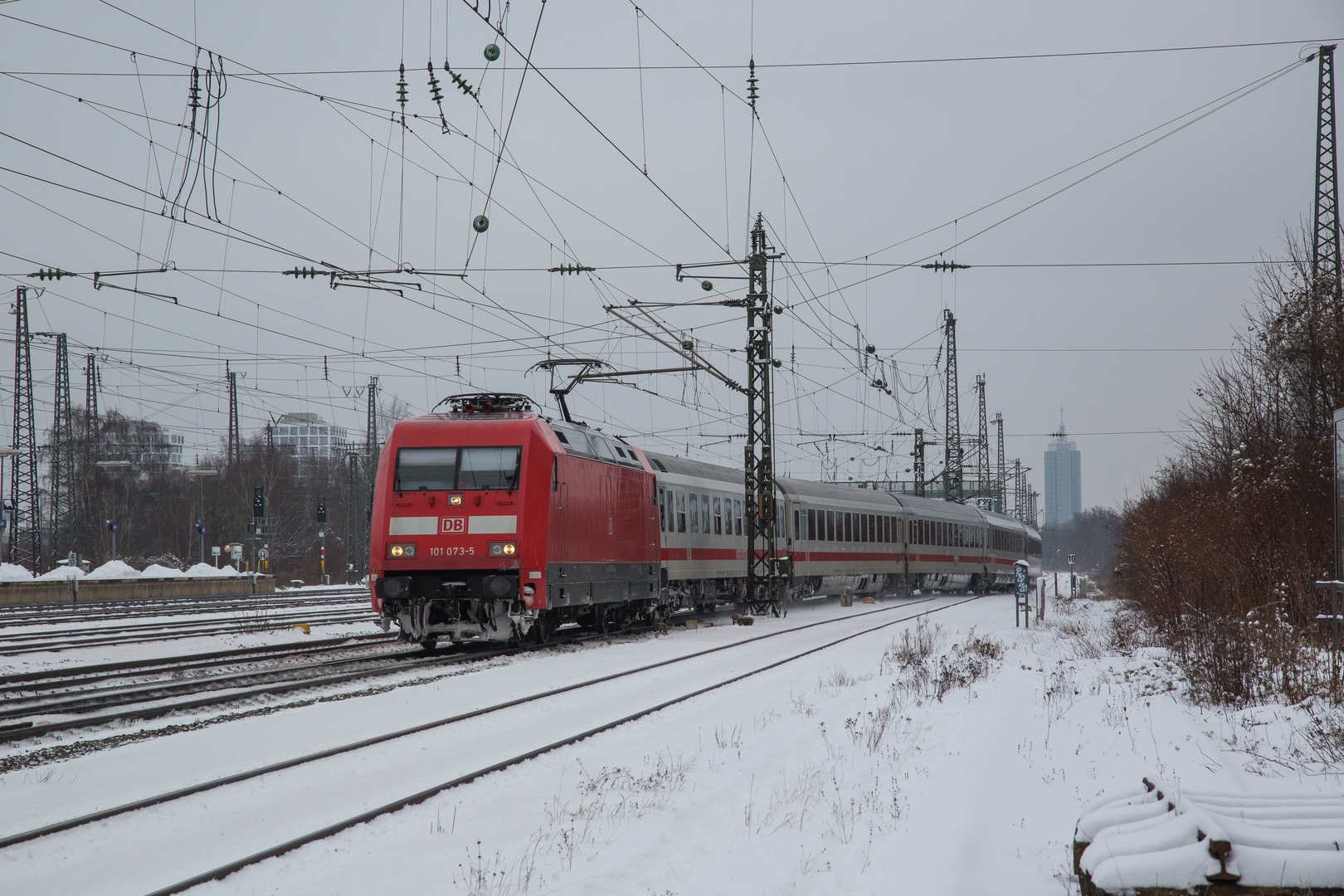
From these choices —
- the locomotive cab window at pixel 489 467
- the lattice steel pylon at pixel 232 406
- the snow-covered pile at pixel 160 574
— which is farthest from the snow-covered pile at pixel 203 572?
the locomotive cab window at pixel 489 467

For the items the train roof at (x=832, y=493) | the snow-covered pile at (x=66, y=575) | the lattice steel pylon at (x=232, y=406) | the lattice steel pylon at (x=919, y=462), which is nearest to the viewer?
the train roof at (x=832, y=493)

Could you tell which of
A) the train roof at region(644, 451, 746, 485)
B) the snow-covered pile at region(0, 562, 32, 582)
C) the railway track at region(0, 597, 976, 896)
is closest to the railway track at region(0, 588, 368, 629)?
the snow-covered pile at region(0, 562, 32, 582)

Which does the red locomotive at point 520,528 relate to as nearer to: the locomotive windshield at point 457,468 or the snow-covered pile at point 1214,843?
the locomotive windshield at point 457,468

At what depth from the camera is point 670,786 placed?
759 cm

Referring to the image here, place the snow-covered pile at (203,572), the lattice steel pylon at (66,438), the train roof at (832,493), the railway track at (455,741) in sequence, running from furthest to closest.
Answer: the snow-covered pile at (203,572) → the lattice steel pylon at (66,438) → the train roof at (832,493) → the railway track at (455,741)

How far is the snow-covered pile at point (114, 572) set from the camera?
37.6 meters

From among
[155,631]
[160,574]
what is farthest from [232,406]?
[155,631]

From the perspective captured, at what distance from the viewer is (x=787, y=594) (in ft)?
94.5

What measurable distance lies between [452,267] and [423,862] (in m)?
17.5

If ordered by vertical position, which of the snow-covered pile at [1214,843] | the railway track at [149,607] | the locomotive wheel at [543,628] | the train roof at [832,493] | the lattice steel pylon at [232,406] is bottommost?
the railway track at [149,607]

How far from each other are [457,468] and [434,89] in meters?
5.39

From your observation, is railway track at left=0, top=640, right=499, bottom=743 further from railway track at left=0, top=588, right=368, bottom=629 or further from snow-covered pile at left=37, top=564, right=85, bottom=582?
snow-covered pile at left=37, top=564, right=85, bottom=582

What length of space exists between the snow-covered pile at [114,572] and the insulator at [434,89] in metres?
28.3

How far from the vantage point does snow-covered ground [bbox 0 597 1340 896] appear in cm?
566
